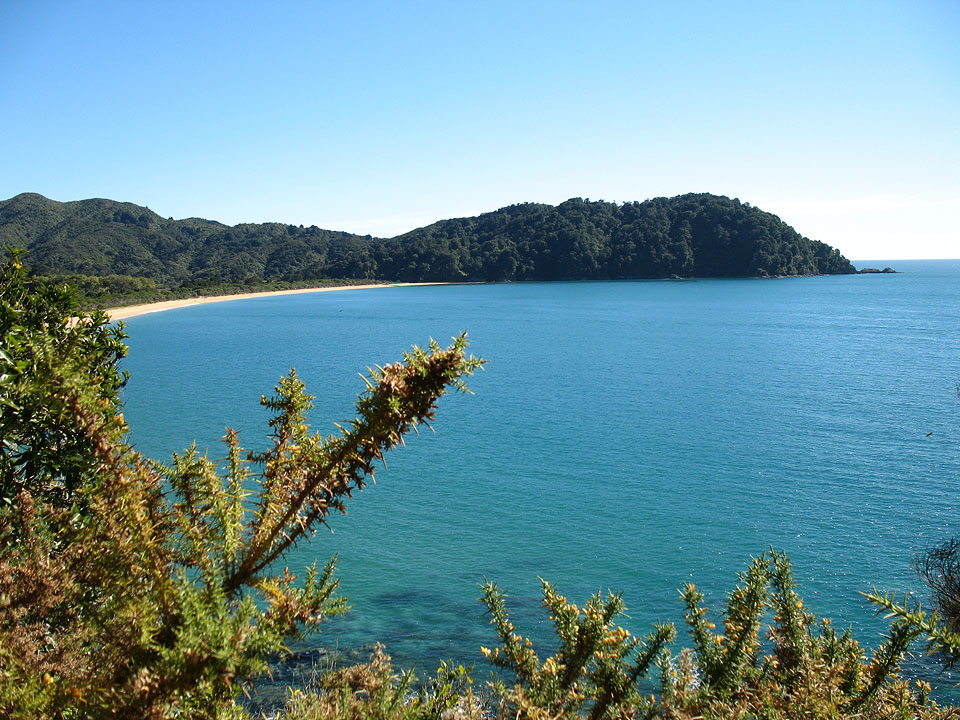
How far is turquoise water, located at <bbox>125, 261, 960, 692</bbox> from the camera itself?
51.1ft

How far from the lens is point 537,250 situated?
186 metres

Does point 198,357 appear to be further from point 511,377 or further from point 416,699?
point 416,699

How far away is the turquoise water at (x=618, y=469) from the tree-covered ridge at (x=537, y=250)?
387 feet

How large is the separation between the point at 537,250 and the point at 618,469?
545 feet

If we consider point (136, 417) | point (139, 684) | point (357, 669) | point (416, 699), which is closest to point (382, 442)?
point (139, 684)

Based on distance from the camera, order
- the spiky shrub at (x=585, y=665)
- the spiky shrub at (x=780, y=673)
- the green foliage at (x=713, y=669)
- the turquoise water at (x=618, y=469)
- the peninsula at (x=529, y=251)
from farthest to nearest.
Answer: the peninsula at (x=529, y=251)
the turquoise water at (x=618, y=469)
the spiky shrub at (x=585, y=665)
the green foliage at (x=713, y=669)
the spiky shrub at (x=780, y=673)

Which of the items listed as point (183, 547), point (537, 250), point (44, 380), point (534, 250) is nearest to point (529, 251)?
point (534, 250)

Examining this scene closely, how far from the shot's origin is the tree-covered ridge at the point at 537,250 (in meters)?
Answer: 168

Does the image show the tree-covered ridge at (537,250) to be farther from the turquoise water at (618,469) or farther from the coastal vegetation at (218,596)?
the coastal vegetation at (218,596)

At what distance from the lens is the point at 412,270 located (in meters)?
186

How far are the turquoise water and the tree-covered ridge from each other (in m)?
118

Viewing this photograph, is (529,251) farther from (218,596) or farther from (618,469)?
(218,596)

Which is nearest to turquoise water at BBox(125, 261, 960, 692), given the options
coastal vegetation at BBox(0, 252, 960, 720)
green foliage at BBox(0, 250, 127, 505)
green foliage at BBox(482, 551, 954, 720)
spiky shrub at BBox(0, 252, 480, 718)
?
green foliage at BBox(0, 250, 127, 505)

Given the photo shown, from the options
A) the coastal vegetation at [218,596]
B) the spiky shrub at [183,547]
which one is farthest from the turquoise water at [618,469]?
the spiky shrub at [183,547]
